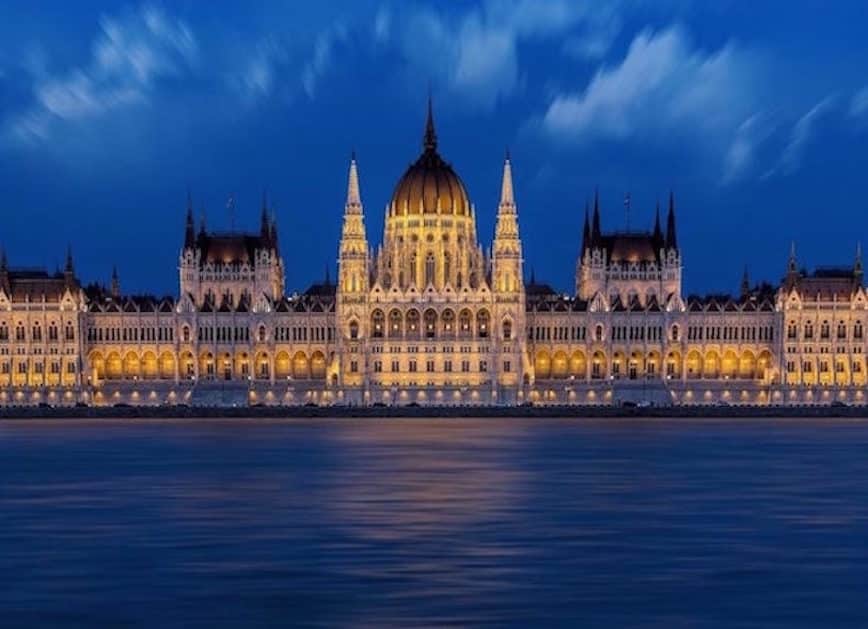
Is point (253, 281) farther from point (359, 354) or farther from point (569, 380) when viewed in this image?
point (569, 380)

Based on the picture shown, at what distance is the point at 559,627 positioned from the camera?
1268 inches

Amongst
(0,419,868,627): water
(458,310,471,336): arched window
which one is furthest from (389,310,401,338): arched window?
(0,419,868,627): water

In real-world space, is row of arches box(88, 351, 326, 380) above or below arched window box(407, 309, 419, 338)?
below

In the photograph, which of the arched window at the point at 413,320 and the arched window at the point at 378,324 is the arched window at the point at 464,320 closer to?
the arched window at the point at 413,320

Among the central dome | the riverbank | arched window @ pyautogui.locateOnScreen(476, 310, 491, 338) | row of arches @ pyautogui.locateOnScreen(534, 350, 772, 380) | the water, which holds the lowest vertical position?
the water

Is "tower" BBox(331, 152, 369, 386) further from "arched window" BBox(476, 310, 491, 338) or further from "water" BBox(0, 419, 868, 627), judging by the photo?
"water" BBox(0, 419, 868, 627)

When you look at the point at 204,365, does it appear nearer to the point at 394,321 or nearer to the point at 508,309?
the point at 394,321

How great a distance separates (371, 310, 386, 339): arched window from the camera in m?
153

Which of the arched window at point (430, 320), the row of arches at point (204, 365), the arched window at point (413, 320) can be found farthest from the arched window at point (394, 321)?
the row of arches at point (204, 365)

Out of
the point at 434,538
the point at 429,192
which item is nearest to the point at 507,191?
the point at 429,192

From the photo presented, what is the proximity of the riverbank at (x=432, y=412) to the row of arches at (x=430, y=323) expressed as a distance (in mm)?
9902

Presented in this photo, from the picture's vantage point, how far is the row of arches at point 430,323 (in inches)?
5999

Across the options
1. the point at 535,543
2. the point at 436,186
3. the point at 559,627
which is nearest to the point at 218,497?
the point at 535,543

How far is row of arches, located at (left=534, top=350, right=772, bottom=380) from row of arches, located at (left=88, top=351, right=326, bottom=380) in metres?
21.0
